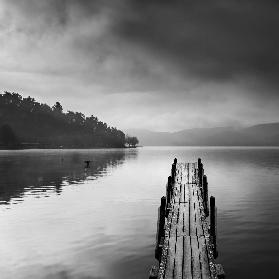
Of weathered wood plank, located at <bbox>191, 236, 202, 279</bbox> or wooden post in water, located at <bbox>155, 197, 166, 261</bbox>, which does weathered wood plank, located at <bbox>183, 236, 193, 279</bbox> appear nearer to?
weathered wood plank, located at <bbox>191, 236, 202, 279</bbox>

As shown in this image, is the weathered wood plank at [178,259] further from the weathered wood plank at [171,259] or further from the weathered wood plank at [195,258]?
→ the weathered wood plank at [195,258]

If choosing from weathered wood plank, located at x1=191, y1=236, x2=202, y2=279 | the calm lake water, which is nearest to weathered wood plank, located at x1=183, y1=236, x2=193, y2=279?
weathered wood plank, located at x1=191, y1=236, x2=202, y2=279

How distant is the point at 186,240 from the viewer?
62.1 ft

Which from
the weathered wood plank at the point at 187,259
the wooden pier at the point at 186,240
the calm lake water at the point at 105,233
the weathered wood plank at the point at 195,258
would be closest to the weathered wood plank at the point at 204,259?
the wooden pier at the point at 186,240

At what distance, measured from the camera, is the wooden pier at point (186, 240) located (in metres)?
15.4

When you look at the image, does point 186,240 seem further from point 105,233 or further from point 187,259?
point 105,233

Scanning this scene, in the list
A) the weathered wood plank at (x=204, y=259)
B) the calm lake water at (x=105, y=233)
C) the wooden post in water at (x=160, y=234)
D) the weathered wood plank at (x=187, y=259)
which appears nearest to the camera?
the weathered wood plank at (x=187, y=259)

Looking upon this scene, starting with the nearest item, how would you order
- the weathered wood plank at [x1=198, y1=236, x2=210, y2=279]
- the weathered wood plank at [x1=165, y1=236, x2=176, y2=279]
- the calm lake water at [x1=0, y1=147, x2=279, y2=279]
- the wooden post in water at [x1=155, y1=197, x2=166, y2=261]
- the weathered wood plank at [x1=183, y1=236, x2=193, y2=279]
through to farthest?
the weathered wood plank at [x1=183, y1=236, x2=193, y2=279] → the weathered wood plank at [x1=165, y1=236, x2=176, y2=279] → the weathered wood plank at [x1=198, y1=236, x2=210, y2=279] → the wooden post in water at [x1=155, y1=197, x2=166, y2=261] → the calm lake water at [x1=0, y1=147, x2=279, y2=279]

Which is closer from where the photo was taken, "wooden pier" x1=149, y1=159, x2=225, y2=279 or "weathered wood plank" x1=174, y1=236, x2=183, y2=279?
"weathered wood plank" x1=174, y1=236, x2=183, y2=279

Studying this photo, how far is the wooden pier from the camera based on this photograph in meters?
15.4

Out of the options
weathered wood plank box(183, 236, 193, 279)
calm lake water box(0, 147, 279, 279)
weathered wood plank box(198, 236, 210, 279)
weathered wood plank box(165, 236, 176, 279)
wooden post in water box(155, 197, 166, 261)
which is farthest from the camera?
calm lake water box(0, 147, 279, 279)

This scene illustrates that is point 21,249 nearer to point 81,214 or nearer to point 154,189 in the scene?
point 81,214

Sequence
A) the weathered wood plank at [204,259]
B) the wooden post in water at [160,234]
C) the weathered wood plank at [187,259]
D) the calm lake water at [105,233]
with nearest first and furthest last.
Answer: the weathered wood plank at [187,259]
the weathered wood plank at [204,259]
the wooden post in water at [160,234]
the calm lake water at [105,233]

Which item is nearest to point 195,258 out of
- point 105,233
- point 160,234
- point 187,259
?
point 187,259
